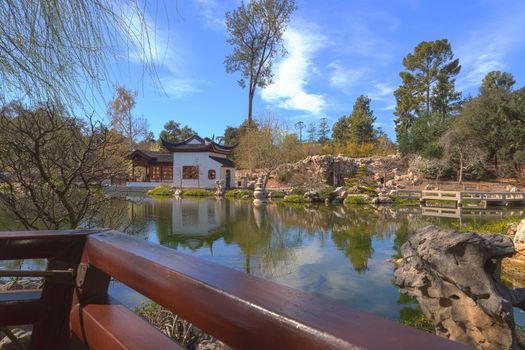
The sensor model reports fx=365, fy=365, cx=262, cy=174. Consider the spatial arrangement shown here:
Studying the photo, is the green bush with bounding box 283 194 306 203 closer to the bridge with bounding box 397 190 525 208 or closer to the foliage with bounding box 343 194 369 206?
the foliage with bounding box 343 194 369 206

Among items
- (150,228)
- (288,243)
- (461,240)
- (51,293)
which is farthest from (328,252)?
(51,293)

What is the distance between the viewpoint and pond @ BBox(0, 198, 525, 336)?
14.7 feet

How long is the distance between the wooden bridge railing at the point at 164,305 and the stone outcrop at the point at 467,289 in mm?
2915

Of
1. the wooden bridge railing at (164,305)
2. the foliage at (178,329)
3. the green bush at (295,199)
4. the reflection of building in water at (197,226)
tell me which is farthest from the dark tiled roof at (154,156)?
the wooden bridge railing at (164,305)

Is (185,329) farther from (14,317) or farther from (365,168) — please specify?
(365,168)

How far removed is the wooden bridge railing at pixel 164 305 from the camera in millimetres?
415

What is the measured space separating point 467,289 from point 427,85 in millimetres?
28061

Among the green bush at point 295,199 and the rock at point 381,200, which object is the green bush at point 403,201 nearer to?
the rock at point 381,200


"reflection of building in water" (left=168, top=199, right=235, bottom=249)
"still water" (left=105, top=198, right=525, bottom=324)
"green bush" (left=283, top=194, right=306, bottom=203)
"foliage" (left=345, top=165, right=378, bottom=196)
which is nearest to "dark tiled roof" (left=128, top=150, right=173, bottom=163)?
"green bush" (left=283, top=194, right=306, bottom=203)

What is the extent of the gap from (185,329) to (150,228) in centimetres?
644

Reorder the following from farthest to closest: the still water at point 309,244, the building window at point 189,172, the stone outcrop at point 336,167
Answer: the building window at point 189,172, the stone outcrop at point 336,167, the still water at point 309,244

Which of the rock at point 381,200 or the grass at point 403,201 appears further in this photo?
the rock at point 381,200

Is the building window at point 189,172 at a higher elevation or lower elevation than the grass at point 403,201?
higher

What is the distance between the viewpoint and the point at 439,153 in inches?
893
